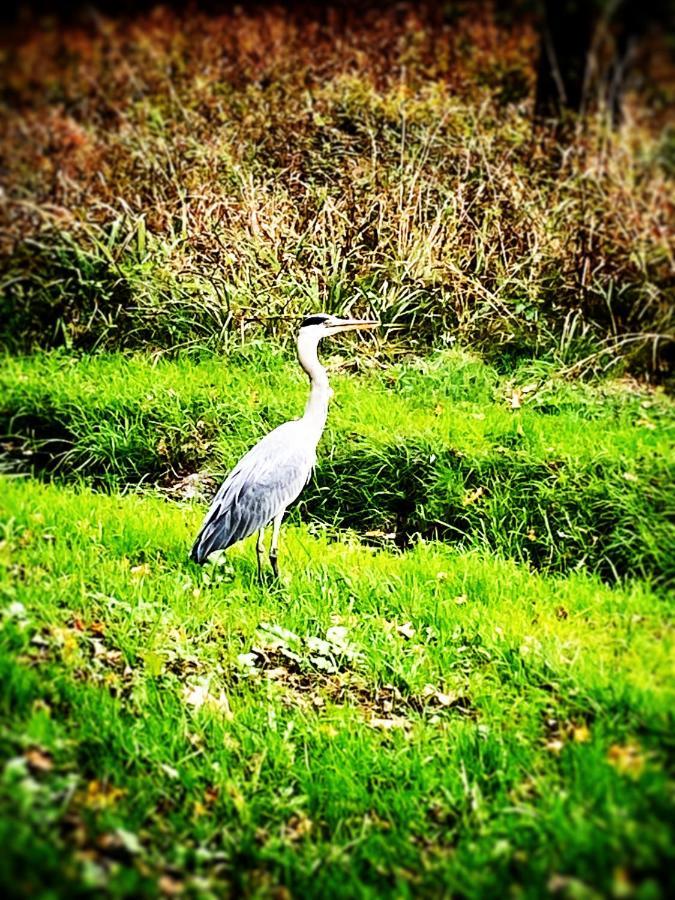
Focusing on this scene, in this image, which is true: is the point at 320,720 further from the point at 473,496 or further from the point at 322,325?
the point at 322,325

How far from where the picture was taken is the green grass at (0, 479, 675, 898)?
2.04m

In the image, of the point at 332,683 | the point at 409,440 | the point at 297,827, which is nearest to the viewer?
the point at 297,827

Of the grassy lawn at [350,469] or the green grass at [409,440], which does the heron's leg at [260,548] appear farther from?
the green grass at [409,440]

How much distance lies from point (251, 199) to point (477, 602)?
229 centimetres

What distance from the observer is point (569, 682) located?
8.41 ft

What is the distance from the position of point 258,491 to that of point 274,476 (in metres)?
0.08

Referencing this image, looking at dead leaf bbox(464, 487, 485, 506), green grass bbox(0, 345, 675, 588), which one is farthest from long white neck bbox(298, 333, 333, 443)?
dead leaf bbox(464, 487, 485, 506)

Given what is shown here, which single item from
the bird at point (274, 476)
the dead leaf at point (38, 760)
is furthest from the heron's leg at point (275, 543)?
the dead leaf at point (38, 760)

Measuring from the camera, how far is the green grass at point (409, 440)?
3104mm

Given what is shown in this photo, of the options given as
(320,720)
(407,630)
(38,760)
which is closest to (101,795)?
(38,760)

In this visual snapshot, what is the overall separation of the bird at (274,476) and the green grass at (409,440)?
29 cm

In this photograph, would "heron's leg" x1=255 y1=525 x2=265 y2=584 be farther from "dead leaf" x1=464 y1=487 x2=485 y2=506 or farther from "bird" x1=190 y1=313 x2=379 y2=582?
"dead leaf" x1=464 y1=487 x2=485 y2=506

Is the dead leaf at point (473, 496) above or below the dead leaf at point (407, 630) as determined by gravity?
above

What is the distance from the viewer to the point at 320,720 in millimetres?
2627
